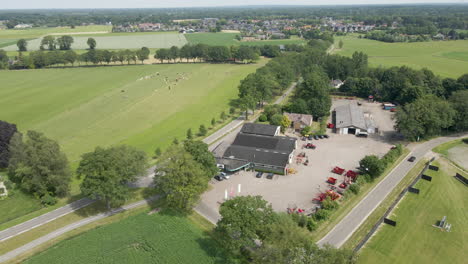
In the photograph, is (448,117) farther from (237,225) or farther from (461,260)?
(237,225)

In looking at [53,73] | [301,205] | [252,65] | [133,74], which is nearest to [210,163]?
[301,205]

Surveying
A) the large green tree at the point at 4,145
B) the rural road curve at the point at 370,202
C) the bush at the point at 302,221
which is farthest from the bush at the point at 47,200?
Result: the rural road curve at the point at 370,202

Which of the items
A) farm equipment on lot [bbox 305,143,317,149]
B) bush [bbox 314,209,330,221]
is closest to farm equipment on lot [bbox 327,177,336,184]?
bush [bbox 314,209,330,221]

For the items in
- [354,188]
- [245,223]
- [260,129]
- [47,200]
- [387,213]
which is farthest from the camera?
[260,129]

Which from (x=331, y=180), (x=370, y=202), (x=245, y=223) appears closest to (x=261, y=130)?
(x=331, y=180)

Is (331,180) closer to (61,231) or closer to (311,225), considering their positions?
(311,225)

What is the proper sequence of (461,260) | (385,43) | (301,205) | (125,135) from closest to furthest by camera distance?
(461,260) < (301,205) < (125,135) < (385,43)
